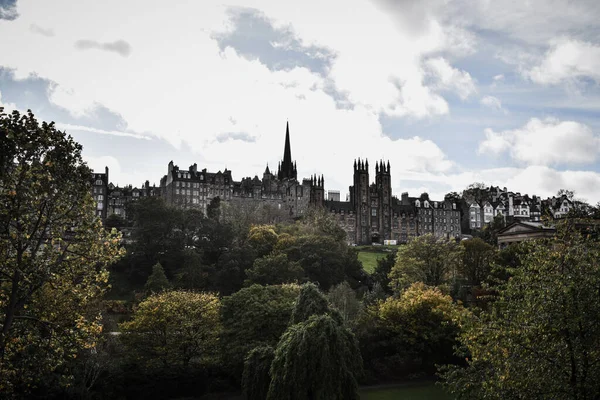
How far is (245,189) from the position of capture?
404 ft

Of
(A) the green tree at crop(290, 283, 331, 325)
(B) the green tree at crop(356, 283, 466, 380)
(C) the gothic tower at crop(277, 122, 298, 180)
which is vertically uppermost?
(C) the gothic tower at crop(277, 122, 298, 180)

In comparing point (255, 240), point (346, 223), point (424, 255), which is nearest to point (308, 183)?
point (346, 223)

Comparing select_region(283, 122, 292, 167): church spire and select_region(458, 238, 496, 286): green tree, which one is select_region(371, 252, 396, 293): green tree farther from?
select_region(283, 122, 292, 167): church spire

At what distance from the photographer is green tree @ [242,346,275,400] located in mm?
23281

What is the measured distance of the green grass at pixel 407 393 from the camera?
98.1ft

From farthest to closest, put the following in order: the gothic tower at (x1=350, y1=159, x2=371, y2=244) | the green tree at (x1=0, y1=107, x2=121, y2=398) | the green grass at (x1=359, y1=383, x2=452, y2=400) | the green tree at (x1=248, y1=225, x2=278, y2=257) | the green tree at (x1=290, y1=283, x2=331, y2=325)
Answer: the gothic tower at (x1=350, y1=159, x2=371, y2=244), the green tree at (x1=248, y1=225, x2=278, y2=257), the green grass at (x1=359, y1=383, x2=452, y2=400), the green tree at (x1=290, y1=283, x2=331, y2=325), the green tree at (x1=0, y1=107, x2=121, y2=398)

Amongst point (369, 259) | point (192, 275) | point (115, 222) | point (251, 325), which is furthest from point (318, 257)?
point (115, 222)

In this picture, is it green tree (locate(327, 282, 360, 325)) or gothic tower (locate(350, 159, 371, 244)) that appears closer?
green tree (locate(327, 282, 360, 325))

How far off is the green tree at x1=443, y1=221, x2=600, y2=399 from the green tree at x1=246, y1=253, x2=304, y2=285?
1251 inches

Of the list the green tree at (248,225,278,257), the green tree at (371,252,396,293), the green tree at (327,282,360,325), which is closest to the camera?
the green tree at (327,282,360,325)

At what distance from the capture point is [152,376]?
29.8 metres

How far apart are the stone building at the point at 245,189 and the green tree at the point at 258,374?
8570cm

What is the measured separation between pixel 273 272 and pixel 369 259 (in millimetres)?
41943

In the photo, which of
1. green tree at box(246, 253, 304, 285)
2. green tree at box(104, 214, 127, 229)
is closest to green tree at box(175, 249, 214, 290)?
green tree at box(246, 253, 304, 285)
